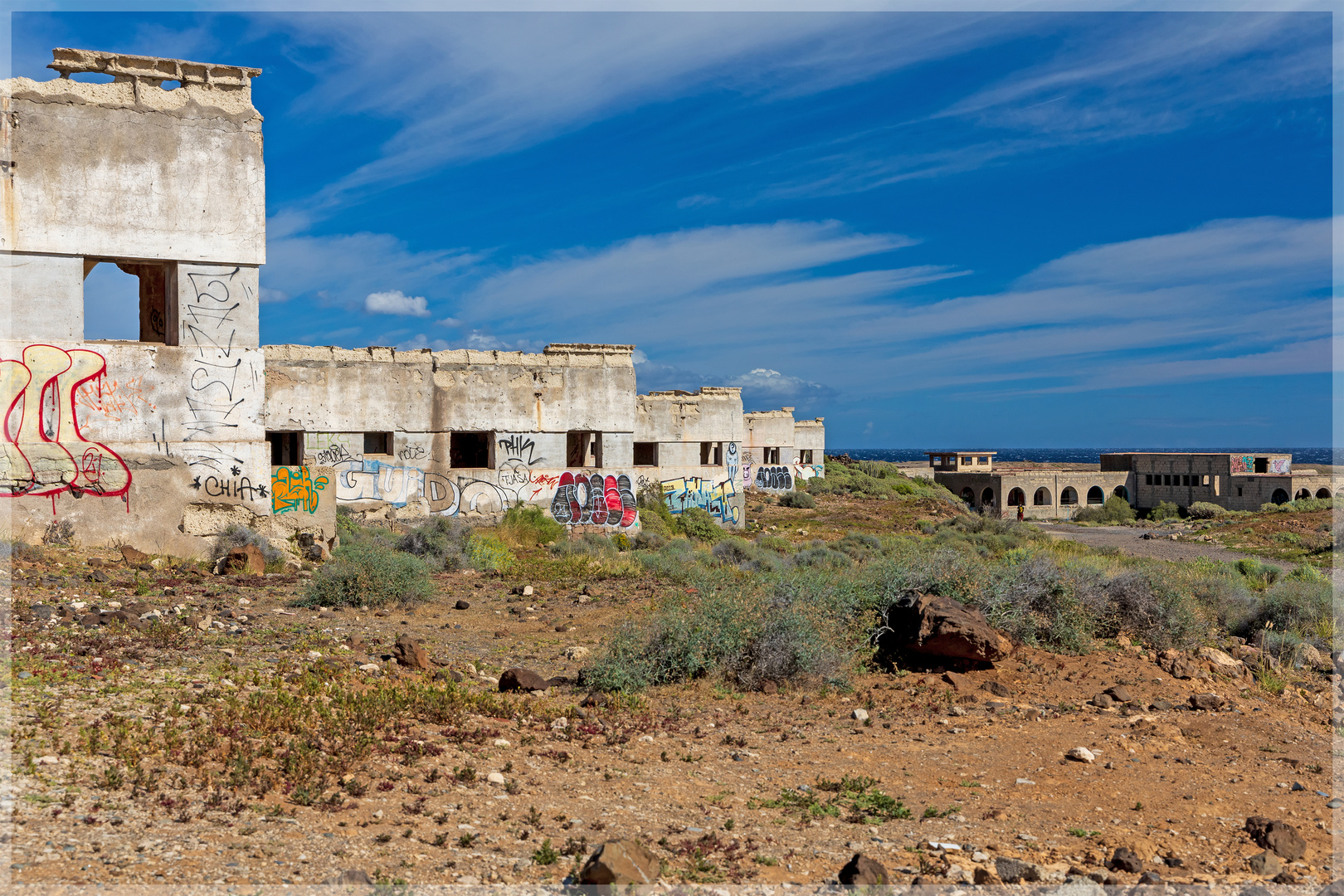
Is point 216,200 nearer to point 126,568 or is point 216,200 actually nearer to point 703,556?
point 126,568

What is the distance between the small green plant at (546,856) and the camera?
426 centimetres

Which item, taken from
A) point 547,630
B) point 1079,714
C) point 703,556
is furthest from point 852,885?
point 703,556

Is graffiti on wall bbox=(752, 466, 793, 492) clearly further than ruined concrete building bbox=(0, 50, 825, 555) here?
Yes

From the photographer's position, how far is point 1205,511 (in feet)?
167

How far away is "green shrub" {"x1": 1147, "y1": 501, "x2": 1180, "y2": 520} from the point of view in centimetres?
5406

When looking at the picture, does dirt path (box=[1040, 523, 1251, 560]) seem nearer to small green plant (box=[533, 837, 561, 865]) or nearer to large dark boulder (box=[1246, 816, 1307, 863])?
large dark boulder (box=[1246, 816, 1307, 863])

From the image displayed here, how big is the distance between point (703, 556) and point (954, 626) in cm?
1026

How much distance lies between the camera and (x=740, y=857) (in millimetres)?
4500

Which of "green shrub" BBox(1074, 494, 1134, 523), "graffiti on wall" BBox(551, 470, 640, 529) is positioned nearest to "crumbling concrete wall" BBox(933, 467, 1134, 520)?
"green shrub" BBox(1074, 494, 1134, 523)

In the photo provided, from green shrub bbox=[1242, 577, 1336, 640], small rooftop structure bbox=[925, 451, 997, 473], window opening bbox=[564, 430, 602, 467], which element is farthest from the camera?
small rooftop structure bbox=[925, 451, 997, 473]

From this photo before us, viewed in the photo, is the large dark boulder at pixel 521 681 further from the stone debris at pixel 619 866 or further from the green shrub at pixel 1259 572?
the green shrub at pixel 1259 572

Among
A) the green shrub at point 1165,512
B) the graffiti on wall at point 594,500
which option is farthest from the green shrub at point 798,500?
the green shrub at point 1165,512

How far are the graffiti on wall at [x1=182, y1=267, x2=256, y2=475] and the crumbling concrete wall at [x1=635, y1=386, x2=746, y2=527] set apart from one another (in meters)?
16.2

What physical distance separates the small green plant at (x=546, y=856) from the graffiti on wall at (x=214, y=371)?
10.3 metres
